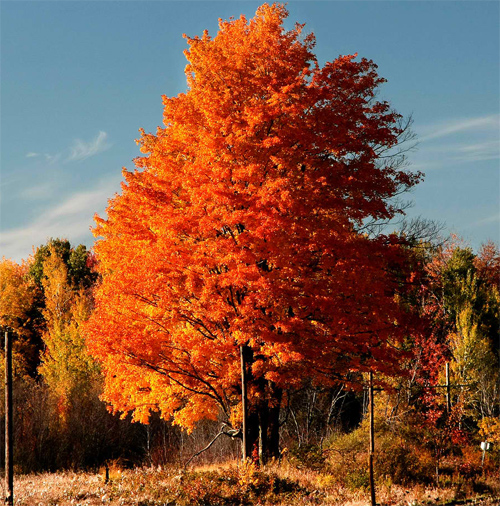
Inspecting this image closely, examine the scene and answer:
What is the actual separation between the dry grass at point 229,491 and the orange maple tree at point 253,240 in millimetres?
2080

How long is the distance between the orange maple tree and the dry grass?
2.08 meters

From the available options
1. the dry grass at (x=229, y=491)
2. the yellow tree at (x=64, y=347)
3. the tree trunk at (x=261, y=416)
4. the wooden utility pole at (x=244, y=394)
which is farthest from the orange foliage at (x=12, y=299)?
the wooden utility pole at (x=244, y=394)

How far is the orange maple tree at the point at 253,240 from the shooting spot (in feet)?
54.1

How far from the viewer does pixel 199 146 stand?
695 inches

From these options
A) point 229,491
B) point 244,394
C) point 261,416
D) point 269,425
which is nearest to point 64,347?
A: point 269,425

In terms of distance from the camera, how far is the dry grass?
15711 mm

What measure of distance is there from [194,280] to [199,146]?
12.2 ft

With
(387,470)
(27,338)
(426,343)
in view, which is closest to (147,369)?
(387,470)

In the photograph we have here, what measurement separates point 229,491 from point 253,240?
20.6ft

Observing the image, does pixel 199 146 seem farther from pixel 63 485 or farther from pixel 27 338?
pixel 27 338

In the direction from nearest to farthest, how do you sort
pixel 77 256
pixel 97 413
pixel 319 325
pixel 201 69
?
pixel 319 325, pixel 201 69, pixel 97 413, pixel 77 256

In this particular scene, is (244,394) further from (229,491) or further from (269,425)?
(269,425)

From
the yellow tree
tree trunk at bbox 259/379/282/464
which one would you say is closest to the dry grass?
tree trunk at bbox 259/379/282/464

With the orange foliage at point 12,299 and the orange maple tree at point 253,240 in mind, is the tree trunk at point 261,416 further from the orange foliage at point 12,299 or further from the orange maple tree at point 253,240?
the orange foliage at point 12,299
